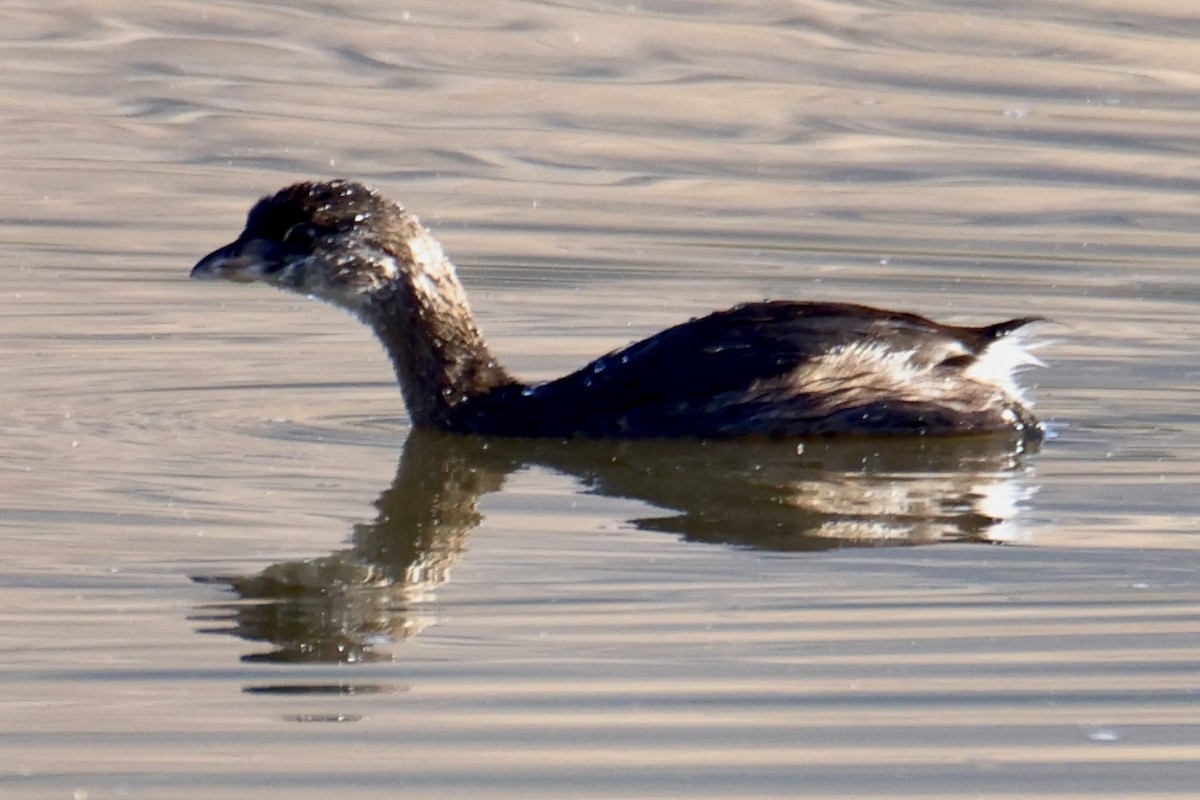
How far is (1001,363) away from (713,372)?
3.38ft

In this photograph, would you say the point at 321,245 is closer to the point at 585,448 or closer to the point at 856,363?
the point at 585,448

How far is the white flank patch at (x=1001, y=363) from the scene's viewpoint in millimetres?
9227

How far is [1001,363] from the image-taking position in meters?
9.24

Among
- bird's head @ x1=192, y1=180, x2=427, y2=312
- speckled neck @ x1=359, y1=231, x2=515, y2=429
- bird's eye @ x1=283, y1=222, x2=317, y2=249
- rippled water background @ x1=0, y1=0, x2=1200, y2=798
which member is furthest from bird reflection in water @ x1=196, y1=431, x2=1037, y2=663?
bird's eye @ x1=283, y1=222, x2=317, y2=249

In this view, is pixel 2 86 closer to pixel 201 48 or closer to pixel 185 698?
pixel 201 48

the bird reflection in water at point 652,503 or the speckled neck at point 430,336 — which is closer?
the bird reflection in water at point 652,503

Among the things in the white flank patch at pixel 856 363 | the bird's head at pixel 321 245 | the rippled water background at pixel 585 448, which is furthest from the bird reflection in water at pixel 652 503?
the bird's head at pixel 321 245

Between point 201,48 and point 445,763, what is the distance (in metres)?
11.8

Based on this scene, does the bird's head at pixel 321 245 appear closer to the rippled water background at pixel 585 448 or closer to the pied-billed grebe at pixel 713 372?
the pied-billed grebe at pixel 713 372

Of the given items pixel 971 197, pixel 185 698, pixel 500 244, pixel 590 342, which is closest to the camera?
pixel 185 698

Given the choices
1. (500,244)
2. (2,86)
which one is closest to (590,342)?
(500,244)

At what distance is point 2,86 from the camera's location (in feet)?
52.3

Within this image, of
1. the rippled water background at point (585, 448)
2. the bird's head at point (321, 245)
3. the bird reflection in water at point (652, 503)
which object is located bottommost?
the bird reflection in water at point (652, 503)

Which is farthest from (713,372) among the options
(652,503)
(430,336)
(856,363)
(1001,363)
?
(430,336)
